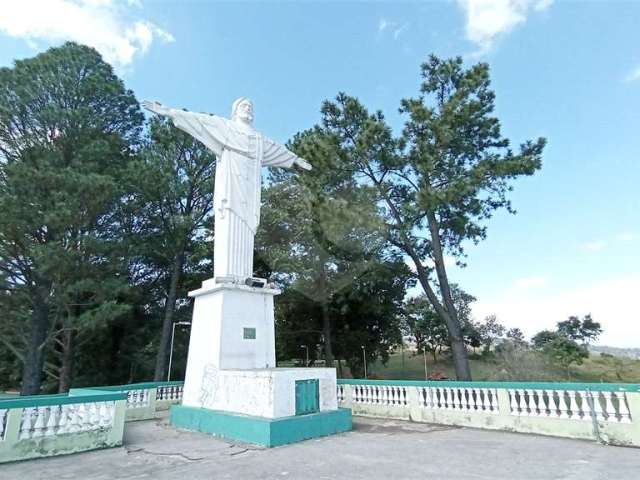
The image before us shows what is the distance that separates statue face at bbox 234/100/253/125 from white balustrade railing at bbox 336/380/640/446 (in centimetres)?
719

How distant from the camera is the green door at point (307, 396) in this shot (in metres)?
6.74

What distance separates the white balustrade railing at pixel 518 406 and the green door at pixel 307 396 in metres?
2.53

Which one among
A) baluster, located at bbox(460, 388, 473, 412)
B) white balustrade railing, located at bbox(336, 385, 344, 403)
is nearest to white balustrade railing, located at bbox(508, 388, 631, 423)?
baluster, located at bbox(460, 388, 473, 412)

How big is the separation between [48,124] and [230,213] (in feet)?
36.4

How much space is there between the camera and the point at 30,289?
14.7m

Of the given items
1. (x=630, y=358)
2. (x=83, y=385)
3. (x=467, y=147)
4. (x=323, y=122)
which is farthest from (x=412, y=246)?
(x=630, y=358)

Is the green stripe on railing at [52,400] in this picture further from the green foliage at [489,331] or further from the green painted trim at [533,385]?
the green foliage at [489,331]

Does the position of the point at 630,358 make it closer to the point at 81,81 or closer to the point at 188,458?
the point at 188,458

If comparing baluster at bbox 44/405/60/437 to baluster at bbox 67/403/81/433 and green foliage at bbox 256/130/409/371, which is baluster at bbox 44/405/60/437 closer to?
baluster at bbox 67/403/81/433

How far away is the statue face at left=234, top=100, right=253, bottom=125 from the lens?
32.5ft

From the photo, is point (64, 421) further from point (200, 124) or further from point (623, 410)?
point (623, 410)

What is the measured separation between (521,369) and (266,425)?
16.5m

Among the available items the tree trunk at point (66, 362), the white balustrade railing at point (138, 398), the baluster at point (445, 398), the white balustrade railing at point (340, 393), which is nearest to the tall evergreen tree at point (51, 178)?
the tree trunk at point (66, 362)

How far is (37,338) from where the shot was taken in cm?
1476
